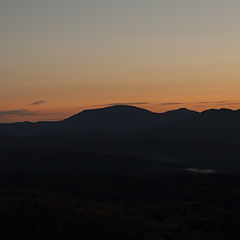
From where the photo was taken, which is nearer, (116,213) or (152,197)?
(116,213)

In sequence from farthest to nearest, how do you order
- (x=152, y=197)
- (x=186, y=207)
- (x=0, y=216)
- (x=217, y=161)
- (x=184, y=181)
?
(x=217, y=161), (x=184, y=181), (x=152, y=197), (x=186, y=207), (x=0, y=216)

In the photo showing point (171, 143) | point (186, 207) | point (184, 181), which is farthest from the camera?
point (171, 143)

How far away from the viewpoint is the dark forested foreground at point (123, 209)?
33938 millimetres

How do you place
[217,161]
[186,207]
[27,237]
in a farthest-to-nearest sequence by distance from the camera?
[217,161]
[186,207]
[27,237]

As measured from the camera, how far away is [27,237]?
103ft

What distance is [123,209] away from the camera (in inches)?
1693

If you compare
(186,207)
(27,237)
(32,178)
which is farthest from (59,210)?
(32,178)

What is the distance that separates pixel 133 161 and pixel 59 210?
99087 millimetres

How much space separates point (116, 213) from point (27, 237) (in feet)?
36.1

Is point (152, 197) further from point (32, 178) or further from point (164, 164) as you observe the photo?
point (164, 164)

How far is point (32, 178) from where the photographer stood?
218ft

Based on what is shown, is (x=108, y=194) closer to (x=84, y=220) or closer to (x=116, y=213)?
(x=116, y=213)

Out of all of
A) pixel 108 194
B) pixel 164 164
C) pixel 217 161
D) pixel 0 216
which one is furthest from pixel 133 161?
pixel 0 216

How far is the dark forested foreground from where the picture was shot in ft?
111
